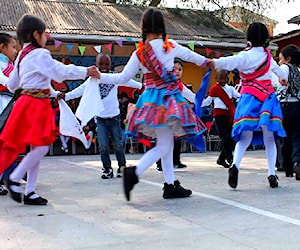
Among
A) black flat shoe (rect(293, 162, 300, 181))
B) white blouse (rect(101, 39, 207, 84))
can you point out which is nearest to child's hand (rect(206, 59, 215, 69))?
white blouse (rect(101, 39, 207, 84))

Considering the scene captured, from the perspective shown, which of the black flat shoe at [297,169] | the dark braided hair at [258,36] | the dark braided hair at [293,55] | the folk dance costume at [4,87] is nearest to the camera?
the dark braided hair at [258,36]

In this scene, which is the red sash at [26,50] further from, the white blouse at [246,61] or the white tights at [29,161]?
the white blouse at [246,61]

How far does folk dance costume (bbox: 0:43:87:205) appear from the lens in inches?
182

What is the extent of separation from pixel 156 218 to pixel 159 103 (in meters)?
1.11

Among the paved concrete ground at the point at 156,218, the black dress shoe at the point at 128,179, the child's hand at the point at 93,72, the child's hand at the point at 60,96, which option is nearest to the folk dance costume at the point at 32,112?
the child's hand at the point at 93,72

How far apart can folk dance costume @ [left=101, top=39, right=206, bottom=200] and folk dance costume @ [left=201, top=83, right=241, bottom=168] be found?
3.51 m

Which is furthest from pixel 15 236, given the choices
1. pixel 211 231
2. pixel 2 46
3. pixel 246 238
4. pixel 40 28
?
pixel 2 46

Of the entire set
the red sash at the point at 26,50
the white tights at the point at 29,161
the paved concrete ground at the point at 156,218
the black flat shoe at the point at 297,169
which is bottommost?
the paved concrete ground at the point at 156,218

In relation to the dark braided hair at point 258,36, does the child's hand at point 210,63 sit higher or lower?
lower

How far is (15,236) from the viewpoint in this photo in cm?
379

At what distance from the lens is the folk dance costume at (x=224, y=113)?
27.7 feet

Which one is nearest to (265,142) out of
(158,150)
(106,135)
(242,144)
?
(242,144)

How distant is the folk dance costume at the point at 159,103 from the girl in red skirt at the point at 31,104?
1.94 feet

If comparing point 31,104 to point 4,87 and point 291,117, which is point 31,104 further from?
point 291,117
